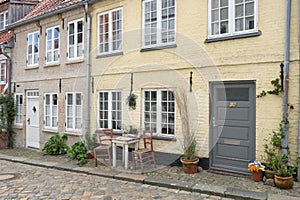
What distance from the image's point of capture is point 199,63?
7.82m

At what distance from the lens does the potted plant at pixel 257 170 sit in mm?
6564

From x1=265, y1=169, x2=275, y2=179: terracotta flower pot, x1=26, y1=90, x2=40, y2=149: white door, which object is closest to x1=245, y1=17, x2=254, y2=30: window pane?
x1=265, y1=169, x2=275, y2=179: terracotta flower pot

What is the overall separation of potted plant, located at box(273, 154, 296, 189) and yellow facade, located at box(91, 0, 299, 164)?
322 millimetres

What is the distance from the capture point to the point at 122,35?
9625mm

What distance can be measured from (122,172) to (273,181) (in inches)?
150

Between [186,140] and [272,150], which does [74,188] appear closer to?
[186,140]

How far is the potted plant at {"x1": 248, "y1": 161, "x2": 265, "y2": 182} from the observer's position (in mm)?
6564

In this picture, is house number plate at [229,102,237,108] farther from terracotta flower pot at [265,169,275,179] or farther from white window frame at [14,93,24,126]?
white window frame at [14,93,24,126]

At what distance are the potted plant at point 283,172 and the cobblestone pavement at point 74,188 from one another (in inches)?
55.5

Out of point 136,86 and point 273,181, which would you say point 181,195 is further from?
point 136,86

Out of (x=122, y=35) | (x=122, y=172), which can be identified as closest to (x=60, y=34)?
(x=122, y=35)

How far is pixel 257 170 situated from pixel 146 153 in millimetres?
3118

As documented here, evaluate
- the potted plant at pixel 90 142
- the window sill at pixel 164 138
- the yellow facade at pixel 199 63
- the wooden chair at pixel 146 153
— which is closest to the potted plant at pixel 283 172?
the yellow facade at pixel 199 63

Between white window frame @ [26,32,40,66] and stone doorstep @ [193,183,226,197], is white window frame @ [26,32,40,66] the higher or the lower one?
the higher one
